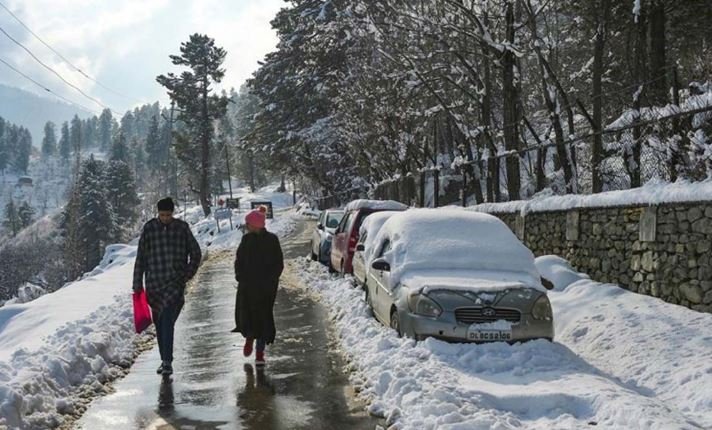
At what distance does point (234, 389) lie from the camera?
21.5 ft

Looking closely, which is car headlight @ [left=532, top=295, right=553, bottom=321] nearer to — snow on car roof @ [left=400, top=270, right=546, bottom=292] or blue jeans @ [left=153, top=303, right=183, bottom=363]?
snow on car roof @ [left=400, top=270, right=546, bottom=292]

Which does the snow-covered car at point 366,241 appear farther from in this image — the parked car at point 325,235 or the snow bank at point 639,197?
the parked car at point 325,235

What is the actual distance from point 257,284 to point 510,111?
980cm

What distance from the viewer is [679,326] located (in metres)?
7.27

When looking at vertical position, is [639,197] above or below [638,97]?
below

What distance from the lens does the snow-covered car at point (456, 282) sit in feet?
22.9

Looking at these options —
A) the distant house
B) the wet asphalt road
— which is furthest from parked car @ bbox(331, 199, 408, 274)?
the distant house

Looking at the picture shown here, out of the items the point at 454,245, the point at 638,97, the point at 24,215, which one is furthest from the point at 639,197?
the point at 24,215

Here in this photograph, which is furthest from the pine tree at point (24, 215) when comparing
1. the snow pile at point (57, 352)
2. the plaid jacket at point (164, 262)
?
the plaid jacket at point (164, 262)

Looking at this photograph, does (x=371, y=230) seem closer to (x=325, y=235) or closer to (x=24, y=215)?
(x=325, y=235)

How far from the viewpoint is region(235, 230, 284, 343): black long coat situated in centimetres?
775

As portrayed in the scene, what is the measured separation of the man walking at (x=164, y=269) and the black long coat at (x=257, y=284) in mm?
707

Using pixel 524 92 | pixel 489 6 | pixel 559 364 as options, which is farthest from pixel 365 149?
pixel 559 364

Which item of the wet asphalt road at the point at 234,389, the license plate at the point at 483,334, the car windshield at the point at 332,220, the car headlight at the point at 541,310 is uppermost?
the car windshield at the point at 332,220
